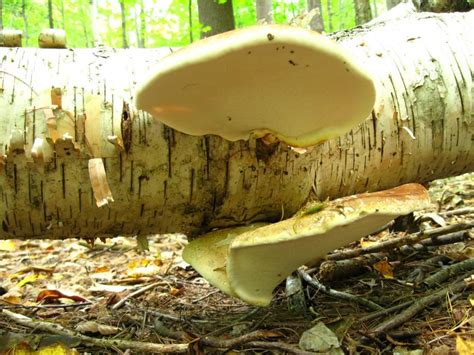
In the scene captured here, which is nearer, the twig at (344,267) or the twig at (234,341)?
the twig at (234,341)

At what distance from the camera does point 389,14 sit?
3.12m

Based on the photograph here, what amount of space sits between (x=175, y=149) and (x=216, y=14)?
6799 millimetres

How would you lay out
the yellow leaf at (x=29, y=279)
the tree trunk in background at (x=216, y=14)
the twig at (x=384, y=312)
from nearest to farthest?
the twig at (x=384, y=312)
the yellow leaf at (x=29, y=279)
the tree trunk in background at (x=216, y=14)

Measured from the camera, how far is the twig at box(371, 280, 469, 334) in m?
1.98

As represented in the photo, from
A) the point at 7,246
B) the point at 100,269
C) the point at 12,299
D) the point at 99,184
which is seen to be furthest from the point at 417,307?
the point at 7,246

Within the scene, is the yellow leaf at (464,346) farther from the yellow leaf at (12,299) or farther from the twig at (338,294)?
the yellow leaf at (12,299)

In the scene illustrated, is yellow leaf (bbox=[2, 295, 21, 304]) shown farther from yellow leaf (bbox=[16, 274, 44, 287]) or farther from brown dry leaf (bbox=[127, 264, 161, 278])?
brown dry leaf (bbox=[127, 264, 161, 278])

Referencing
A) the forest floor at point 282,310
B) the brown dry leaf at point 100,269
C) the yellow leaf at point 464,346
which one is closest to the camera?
the yellow leaf at point 464,346

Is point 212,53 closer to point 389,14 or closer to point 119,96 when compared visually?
point 119,96

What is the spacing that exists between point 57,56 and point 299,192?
1304mm

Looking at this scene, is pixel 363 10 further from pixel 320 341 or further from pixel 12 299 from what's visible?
pixel 320 341

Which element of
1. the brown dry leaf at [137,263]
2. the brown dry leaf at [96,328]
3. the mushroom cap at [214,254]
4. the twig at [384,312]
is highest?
the mushroom cap at [214,254]

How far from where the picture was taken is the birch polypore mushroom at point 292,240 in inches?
58.8

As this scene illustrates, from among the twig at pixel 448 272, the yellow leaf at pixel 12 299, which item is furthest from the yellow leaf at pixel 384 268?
the yellow leaf at pixel 12 299
